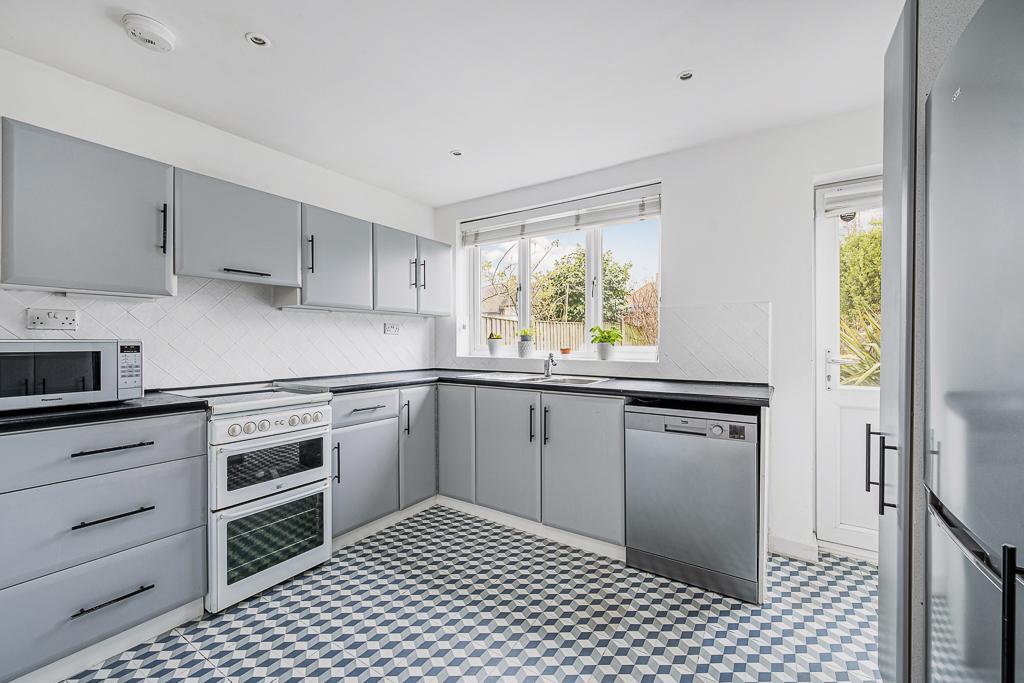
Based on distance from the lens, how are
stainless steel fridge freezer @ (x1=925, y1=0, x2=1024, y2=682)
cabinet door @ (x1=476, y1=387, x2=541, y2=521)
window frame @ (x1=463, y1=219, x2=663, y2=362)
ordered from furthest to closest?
1. window frame @ (x1=463, y1=219, x2=663, y2=362)
2. cabinet door @ (x1=476, y1=387, x2=541, y2=521)
3. stainless steel fridge freezer @ (x1=925, y1=0, x2=1024, y2=682)

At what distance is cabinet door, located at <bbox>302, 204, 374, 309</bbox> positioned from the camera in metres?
2.91

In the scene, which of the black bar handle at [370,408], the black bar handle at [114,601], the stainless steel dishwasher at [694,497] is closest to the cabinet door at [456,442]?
the black bar handle at [370,408]

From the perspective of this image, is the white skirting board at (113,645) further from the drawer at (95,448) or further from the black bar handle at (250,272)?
the black bar handle at (250,272)

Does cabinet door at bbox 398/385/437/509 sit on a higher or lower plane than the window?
lower

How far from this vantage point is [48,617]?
169 centimetres

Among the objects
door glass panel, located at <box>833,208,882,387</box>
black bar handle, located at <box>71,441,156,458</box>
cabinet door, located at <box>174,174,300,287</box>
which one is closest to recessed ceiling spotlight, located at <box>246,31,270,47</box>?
cabinet door, located at <box>174,174,300,287</box>

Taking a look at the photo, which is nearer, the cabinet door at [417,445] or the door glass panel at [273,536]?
the door glass panel at [273,536]

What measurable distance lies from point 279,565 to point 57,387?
49.1 inches

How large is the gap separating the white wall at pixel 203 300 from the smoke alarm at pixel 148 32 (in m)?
0.61

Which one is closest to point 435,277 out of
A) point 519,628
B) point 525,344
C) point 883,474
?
point 525,344

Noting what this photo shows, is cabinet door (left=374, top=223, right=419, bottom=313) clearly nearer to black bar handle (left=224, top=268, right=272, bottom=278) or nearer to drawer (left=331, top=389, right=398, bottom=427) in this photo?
drawer (left=331, top=389, right=398, bottom=427)

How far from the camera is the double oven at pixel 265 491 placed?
7.05ft

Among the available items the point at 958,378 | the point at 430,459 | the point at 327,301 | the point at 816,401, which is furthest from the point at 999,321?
the point at 430,459

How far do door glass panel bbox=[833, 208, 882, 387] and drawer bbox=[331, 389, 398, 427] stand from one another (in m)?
2.80
